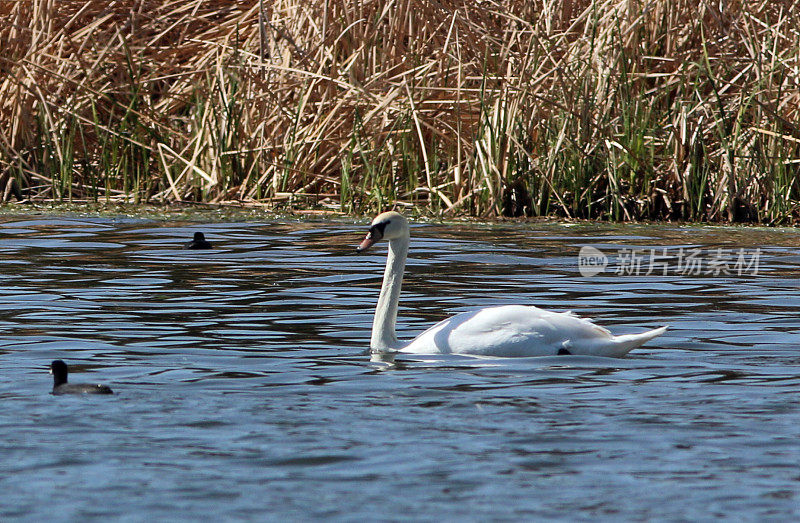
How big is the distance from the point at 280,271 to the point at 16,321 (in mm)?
2530

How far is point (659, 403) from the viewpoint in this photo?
213 inches

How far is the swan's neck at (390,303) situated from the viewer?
269 inches

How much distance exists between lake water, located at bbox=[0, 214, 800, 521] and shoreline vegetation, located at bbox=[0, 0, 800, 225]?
59.0 inches

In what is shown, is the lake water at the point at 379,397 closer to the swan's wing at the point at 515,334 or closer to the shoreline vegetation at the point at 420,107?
the swan's wing at the point at 515,334

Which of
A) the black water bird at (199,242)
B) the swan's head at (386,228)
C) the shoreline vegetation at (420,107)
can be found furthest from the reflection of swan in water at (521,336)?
the shoreline vegetation at (420,107)

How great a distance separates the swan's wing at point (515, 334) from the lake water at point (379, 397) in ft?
0.25

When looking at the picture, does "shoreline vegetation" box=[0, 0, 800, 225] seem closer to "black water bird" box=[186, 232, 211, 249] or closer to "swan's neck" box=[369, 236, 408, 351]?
"black water bird" box=[186, 232, 211, 249]

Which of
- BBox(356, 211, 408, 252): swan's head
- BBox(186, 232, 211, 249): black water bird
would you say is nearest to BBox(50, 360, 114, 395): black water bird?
BBox(356, 211, 408, 252): swan's head

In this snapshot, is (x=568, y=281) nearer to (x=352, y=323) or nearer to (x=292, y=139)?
(x=352, y=323)

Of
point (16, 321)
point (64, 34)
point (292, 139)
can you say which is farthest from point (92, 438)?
point (64, 34)

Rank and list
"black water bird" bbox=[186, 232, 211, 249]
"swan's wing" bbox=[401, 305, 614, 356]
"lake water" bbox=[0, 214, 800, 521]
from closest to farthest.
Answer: "lake water" bbox=[0, 214, 800, 521] → "swan's wing" bbox=[401, 305, 614, 356] → "black water bird" bbox=[186, 232, 211, 249]

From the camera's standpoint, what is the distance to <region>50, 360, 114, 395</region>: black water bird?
17.8 ft

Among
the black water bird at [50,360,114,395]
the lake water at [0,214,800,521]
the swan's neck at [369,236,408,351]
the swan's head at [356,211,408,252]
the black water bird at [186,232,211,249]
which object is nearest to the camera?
the lake water at [0,214,800,521]

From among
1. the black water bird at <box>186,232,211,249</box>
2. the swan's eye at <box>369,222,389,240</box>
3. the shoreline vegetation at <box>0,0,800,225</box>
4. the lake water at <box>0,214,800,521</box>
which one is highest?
the shoreline vegetation at <box>0,0,800,225</box>
